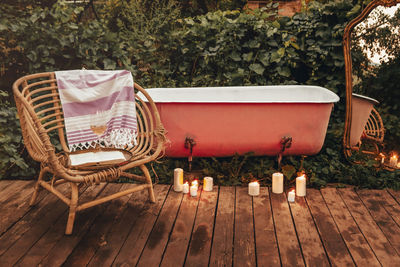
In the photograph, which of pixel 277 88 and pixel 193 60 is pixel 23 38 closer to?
pixel 193 60

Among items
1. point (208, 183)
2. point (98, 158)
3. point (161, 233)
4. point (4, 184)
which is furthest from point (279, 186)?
point (4, 184)

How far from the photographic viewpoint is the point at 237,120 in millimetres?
2641

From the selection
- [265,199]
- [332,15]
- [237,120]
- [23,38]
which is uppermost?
[332,15]

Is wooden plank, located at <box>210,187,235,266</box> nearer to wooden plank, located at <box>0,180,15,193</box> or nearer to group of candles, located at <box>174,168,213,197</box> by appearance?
group of candles, located at <box>174,168,213,197</box>

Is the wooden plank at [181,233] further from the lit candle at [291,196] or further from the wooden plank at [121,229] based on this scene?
the lit candle at [291,196]

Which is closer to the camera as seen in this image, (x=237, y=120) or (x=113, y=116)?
(x=113, y=116)

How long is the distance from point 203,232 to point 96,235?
588 millimetres

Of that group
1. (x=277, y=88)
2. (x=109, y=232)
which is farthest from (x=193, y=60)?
(x=109, y=232)

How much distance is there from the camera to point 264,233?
192 centimetres

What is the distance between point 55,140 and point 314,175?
7.10ft

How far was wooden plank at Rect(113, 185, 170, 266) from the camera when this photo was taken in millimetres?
1683

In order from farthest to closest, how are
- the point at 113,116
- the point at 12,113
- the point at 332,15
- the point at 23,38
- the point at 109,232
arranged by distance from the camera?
the point at 332,15 < the point at 23,38 < the point at 12,113 < the point at 113,116 < the point at 109,232

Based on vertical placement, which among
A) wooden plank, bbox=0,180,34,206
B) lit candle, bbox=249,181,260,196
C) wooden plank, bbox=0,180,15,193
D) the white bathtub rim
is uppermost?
the white bathtub rim

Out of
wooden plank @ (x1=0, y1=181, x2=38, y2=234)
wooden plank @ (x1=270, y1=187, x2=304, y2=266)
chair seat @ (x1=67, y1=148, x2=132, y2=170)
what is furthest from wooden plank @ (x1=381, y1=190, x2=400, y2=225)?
wooden plank @ (x1=0, y1=181, x2=38, y2=234)
